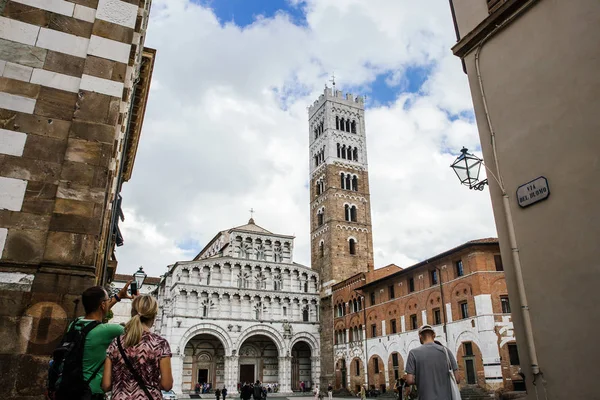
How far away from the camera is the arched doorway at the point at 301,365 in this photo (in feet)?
143

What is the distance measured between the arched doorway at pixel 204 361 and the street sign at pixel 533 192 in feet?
128

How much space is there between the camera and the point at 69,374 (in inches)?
137

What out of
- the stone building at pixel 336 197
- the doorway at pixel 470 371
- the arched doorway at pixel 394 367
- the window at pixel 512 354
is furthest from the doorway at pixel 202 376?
the window at pixel 512 354

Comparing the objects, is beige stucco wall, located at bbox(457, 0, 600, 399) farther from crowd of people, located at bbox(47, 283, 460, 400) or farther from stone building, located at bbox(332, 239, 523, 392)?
stone building, located at bbox(332, 239, 523, 392)

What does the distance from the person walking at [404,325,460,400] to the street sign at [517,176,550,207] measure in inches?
90.1

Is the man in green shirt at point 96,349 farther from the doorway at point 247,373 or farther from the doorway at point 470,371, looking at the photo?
the doorway at point 247,373

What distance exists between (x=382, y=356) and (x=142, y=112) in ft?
85.0

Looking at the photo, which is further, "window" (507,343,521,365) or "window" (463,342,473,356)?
"window" (463,342,473,356)

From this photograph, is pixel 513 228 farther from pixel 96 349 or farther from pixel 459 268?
pixel 459 268

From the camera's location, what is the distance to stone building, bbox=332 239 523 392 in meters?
25.0

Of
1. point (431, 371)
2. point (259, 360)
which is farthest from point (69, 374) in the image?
point (259, 360)

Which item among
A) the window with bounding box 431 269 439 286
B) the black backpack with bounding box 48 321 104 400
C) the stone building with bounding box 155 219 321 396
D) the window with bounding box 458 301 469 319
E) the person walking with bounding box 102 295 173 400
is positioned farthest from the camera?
the stone building with bounding box 155 219 321 396

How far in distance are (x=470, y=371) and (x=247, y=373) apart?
22648 millimetres

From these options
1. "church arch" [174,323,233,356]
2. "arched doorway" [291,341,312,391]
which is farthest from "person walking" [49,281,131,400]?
"arched doorway" [291,341,312,391]
